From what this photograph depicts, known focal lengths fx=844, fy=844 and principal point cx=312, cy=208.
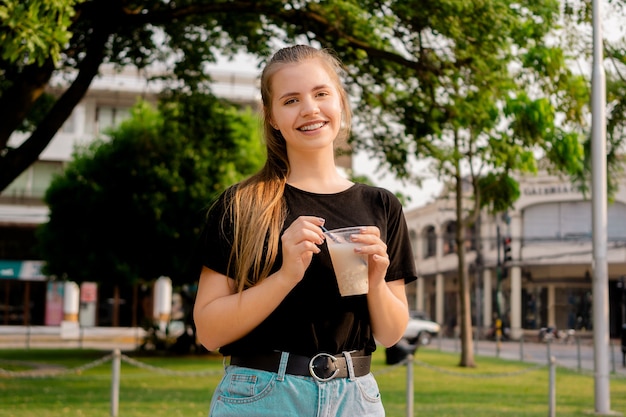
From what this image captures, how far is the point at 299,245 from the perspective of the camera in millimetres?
2203

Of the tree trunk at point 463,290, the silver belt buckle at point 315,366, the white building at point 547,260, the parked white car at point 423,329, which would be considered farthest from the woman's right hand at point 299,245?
the white building at point 547,260

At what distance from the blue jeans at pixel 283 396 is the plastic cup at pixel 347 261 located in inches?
9.9

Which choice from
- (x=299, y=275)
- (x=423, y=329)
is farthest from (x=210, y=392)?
(x=423, y=329)

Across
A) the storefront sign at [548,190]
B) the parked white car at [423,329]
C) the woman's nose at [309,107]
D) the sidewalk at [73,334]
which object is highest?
the storefront sign at [548,190]

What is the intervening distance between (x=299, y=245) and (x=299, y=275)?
9 centimetres

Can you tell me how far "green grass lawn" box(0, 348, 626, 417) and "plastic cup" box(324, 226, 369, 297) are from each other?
922 cm

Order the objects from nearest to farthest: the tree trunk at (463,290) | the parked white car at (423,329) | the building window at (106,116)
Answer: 1. the tree trunk at (463,290)
2. the parked white car at (423,329)
3. the building window at (106,116)

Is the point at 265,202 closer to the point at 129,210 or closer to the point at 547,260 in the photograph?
the point at 129,210

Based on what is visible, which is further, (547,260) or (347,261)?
(547,260)

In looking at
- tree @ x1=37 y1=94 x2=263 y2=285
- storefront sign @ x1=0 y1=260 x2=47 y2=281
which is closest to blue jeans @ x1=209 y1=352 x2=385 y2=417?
tree @ x1=37 y1=94 x2=263 y2=285

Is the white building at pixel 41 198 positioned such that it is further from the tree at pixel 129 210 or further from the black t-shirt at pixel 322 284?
the black t-shirt at pixel 322 284

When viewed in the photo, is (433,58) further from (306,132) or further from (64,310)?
(64,310)

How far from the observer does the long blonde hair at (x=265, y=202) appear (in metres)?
2.37

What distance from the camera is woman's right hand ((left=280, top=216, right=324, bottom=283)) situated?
220cm
